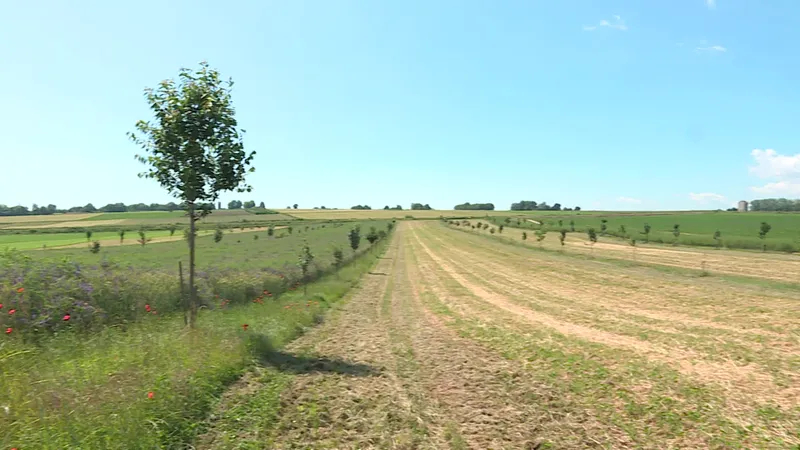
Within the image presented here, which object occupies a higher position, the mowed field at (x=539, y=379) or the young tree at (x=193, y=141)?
the young tree at (x=193, y=141)

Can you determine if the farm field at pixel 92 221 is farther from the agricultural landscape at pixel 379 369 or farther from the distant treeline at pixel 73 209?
the agricultural landscape at pixel 379 369

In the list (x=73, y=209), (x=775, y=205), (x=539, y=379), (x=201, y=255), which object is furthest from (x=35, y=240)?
(x=775, y=205)

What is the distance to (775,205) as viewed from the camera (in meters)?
172

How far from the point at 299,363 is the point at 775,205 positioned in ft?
728

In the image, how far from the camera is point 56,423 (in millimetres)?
5066

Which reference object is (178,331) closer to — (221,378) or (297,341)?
(221,378)

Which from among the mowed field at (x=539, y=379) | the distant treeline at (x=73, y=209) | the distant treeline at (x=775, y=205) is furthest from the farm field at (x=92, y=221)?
the distant treeline at (x=775, y=205)

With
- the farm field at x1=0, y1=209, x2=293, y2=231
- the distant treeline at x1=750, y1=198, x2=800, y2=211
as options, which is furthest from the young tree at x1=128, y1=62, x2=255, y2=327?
the distant treeline at x1=750, y1=198, x2=800, y2=211

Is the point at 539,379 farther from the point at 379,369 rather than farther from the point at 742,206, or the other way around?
the point at 742,206

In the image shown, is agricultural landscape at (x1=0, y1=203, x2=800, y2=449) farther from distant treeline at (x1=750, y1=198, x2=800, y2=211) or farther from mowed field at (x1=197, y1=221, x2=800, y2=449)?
distant treeline at (x1=750, y1=198, x2=800, y2=211)

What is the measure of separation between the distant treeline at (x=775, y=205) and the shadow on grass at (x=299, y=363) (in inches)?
8248

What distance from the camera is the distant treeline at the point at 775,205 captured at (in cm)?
16362

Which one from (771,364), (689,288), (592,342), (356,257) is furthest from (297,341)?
(356,257)

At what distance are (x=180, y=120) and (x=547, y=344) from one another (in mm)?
10886
